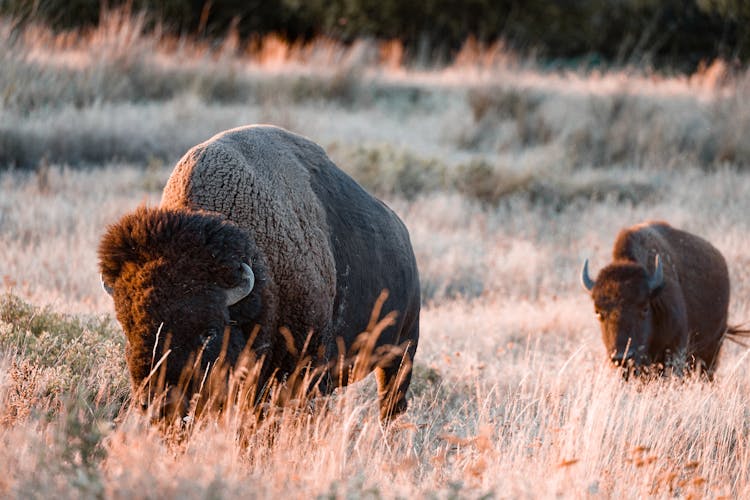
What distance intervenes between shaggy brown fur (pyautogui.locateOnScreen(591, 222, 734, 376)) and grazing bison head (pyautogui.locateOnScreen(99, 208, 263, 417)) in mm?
3956

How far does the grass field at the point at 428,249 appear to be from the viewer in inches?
166

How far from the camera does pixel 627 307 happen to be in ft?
25.4

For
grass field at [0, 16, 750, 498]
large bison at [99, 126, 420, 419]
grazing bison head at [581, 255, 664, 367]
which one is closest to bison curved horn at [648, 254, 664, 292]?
grazing bison head at [581, 255, 664, 367]

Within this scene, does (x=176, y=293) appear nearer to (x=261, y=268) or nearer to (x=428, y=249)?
(x=261, y=268)

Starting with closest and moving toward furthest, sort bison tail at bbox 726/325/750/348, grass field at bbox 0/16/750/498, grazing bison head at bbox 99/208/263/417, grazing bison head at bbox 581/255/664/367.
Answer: grazing bison head at bbox 99/208/263/417, grass field at bbox 0/16/750/498, grazing bison head at bbox 581/255/664/367, bison tail at bbox 726/325/750/348

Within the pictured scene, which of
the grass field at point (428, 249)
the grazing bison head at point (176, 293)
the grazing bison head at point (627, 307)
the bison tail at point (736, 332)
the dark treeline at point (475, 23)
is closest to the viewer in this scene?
the grazing bison head at point (176, 293)

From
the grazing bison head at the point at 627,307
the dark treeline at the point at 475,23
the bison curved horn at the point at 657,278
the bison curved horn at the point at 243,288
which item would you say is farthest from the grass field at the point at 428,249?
the dark treeline at the point at 475,23

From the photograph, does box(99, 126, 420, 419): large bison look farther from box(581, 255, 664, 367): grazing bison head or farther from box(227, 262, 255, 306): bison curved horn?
box(581, 255, 664, 367): grazing bison head

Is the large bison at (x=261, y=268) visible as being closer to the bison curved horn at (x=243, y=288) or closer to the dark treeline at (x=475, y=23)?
the bison curved horn at (x=243, y=288)

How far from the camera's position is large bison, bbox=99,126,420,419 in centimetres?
414

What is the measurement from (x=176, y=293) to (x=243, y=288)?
0.32m

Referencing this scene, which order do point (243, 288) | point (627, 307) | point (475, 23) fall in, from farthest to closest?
1. point (475, 23)
2. point (627, 307)
3. point (243, 288)

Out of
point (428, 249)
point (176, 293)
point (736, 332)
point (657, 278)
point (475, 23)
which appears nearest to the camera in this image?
point (176, 293)

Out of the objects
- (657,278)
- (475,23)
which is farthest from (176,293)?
(475,23)
